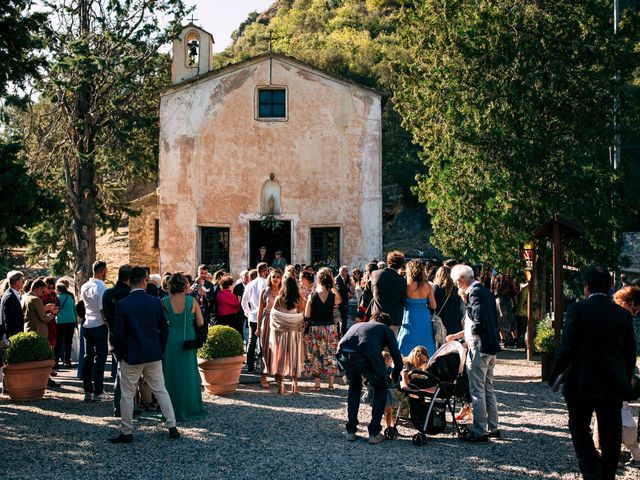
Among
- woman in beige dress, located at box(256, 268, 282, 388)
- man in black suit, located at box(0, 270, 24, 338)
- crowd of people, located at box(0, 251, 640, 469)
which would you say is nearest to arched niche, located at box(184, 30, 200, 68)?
crowd of people, located at box(0, 251, 640, 469)

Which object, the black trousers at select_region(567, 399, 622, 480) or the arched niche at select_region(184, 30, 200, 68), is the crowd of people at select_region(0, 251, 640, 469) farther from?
the arched niche at select_region(184, 30, 200, 68)

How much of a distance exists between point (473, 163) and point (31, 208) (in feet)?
29.8

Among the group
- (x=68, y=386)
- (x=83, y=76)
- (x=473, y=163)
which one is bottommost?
(x=68, y=386)

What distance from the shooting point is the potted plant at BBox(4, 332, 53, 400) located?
1122 cm

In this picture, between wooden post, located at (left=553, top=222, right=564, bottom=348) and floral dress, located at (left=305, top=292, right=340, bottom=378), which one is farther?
wooden post, located at (left=553, top=222, right=564, bottom=348)

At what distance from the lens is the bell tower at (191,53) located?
92.9 ft

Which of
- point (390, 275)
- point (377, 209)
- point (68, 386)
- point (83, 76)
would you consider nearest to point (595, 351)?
point (390, 275)

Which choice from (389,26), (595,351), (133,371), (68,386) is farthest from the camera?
(389,26)

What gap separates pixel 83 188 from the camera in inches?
1093

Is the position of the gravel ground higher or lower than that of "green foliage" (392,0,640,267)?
lower

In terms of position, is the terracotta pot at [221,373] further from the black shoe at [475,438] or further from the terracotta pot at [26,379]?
the black shoe at [475,438]

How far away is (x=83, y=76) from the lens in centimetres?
2644

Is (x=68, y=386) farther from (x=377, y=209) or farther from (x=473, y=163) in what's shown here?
(x=377, y=209)

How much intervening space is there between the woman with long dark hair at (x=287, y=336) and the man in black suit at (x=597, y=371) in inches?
222
